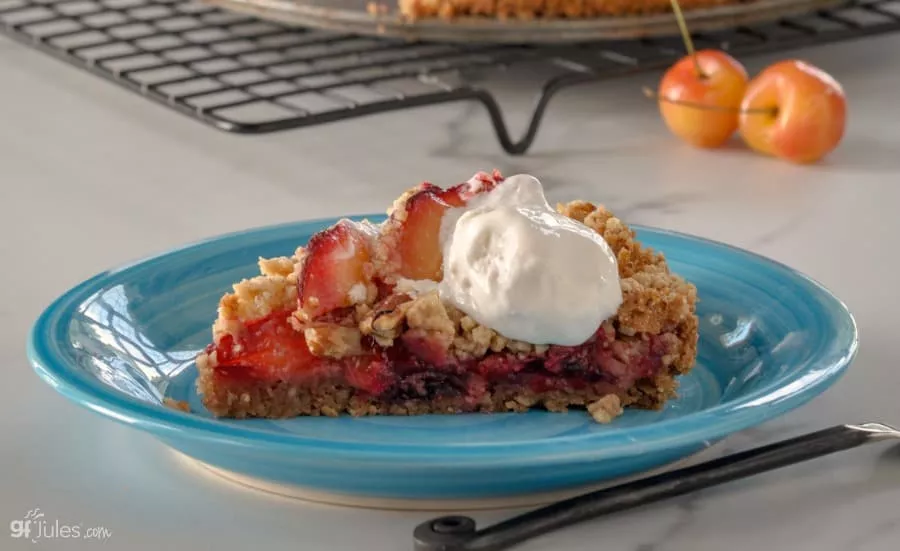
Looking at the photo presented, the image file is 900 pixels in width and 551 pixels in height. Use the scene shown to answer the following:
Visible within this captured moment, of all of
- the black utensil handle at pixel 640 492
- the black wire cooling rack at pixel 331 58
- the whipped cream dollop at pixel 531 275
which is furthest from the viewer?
the black wire cooling rack at pixel 331 58

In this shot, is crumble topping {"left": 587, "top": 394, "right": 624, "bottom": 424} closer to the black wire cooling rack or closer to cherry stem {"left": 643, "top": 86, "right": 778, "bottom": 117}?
the black wire cooling rack

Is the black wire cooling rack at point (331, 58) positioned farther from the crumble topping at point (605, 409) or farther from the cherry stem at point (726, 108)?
the crumble topping at point (605, 409)

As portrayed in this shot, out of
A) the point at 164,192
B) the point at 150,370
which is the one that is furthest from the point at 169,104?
the point at 150,370

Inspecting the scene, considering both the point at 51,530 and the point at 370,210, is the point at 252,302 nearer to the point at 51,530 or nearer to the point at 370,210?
the point at 51,530

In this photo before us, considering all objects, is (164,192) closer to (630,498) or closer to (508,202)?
(508,202)

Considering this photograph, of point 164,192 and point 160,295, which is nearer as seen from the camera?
point 160,295

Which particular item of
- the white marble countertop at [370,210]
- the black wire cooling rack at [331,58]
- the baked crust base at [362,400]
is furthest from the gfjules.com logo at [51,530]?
the black wire cooling rack at [331,58]
